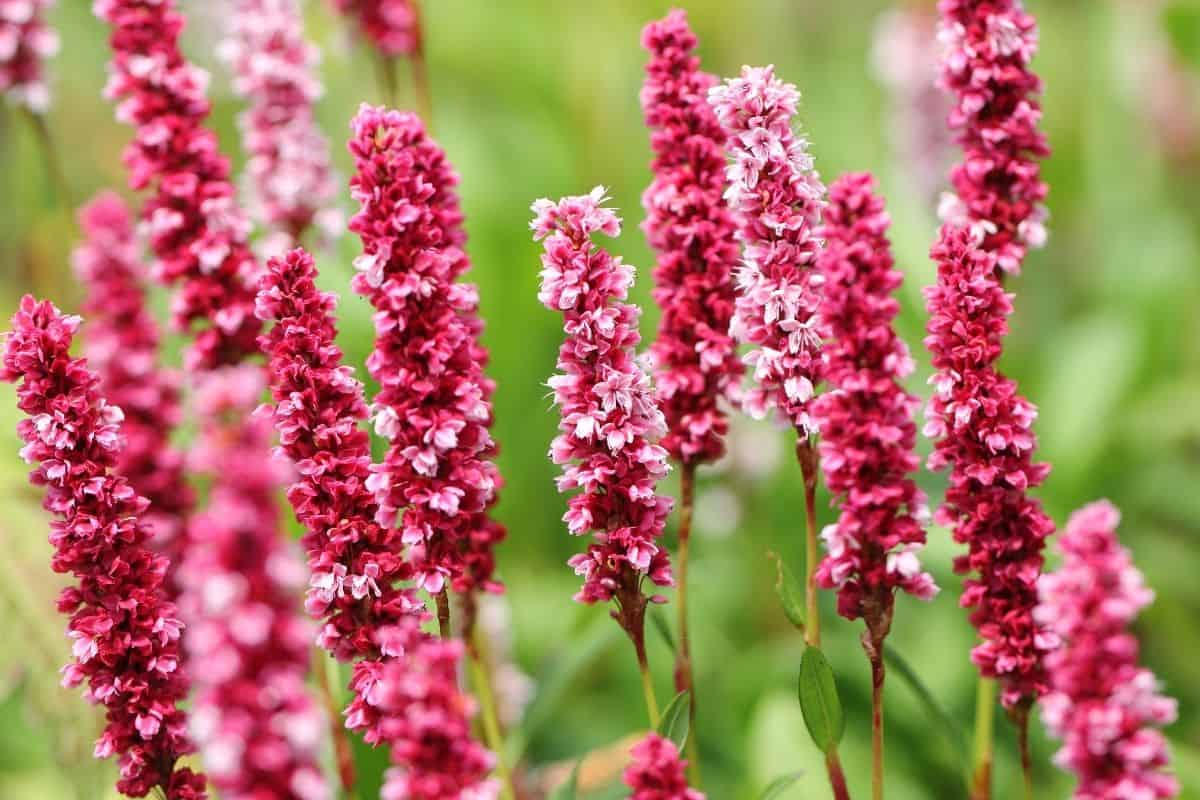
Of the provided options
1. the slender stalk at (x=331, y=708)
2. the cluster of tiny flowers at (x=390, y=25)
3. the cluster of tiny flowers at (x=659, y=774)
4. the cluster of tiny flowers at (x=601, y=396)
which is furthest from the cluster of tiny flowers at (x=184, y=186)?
the cluster of tiny flowers at (x=659, y=774)

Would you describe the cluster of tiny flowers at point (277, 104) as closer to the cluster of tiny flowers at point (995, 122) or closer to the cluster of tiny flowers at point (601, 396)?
the cluster of tiny flowers at point (601, 396)

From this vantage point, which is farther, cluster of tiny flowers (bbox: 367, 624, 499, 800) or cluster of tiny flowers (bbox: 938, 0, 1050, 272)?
cluster of tiny flowers (bbox: 938, 0, 1050, 272)

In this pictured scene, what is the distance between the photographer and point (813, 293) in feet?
5.14

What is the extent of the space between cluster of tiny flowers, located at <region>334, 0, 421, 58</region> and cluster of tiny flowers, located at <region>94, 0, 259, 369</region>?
672mm

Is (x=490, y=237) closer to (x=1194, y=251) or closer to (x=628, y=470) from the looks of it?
(x=1194, y=251)

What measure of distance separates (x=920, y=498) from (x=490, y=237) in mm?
2391

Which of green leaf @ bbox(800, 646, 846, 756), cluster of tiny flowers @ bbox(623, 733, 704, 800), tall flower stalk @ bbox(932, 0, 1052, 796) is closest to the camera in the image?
cluster of tiny flowers @ bbox(623, 733, 704, 800)

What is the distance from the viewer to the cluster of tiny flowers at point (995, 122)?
1737mm

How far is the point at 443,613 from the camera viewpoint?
5.30ft

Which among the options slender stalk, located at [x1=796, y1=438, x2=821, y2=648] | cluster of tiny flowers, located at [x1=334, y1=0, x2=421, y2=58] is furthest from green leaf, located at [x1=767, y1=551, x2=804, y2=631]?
cluster of tiny flowers, located at [x1=334, y1=0, x2=421, y2=58]

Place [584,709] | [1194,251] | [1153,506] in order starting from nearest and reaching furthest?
[584,709] < [1153,506] < [1194,251]

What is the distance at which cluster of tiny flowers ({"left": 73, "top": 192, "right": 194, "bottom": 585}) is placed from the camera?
2107 millimetres

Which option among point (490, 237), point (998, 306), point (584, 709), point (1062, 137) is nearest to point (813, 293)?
point (998, 306)

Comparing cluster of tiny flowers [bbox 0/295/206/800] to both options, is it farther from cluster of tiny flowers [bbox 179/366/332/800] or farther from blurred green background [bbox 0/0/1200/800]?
blurred green background [bbox 0/0/1200/800]
